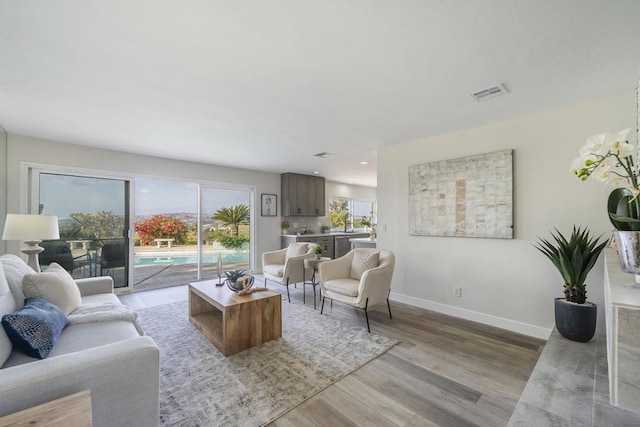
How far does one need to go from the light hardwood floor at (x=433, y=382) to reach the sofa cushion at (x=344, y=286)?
0.41m

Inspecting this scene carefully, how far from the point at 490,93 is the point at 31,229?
4504mm

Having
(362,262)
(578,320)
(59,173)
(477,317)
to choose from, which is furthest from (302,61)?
(59,173)

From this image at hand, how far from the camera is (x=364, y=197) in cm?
896

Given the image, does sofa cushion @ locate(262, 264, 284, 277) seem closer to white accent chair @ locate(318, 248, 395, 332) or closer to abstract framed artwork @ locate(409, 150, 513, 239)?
white accent chair @ locate(318, 248, 395, 332)

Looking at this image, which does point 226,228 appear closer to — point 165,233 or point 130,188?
point 165,233

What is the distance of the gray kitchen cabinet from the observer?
6.40m

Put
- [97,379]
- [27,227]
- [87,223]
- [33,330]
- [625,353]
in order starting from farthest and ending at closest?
[87,223]
[27,227]
[33,330]
[97,379]
[625,353]

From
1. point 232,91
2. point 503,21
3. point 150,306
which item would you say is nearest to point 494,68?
point 503,21

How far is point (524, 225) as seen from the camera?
2879 mm

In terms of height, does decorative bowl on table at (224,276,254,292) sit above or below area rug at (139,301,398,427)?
above

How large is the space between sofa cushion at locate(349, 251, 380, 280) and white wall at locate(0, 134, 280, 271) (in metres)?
3.12

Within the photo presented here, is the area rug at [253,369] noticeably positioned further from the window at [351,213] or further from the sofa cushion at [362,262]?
the window at [351,213]

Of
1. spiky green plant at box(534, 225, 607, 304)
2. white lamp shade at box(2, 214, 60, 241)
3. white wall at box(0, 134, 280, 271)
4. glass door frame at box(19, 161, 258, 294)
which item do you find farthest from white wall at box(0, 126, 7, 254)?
spiky green plant at box(534, 225, 607, 304)

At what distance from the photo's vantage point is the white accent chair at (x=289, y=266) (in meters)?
4.08
